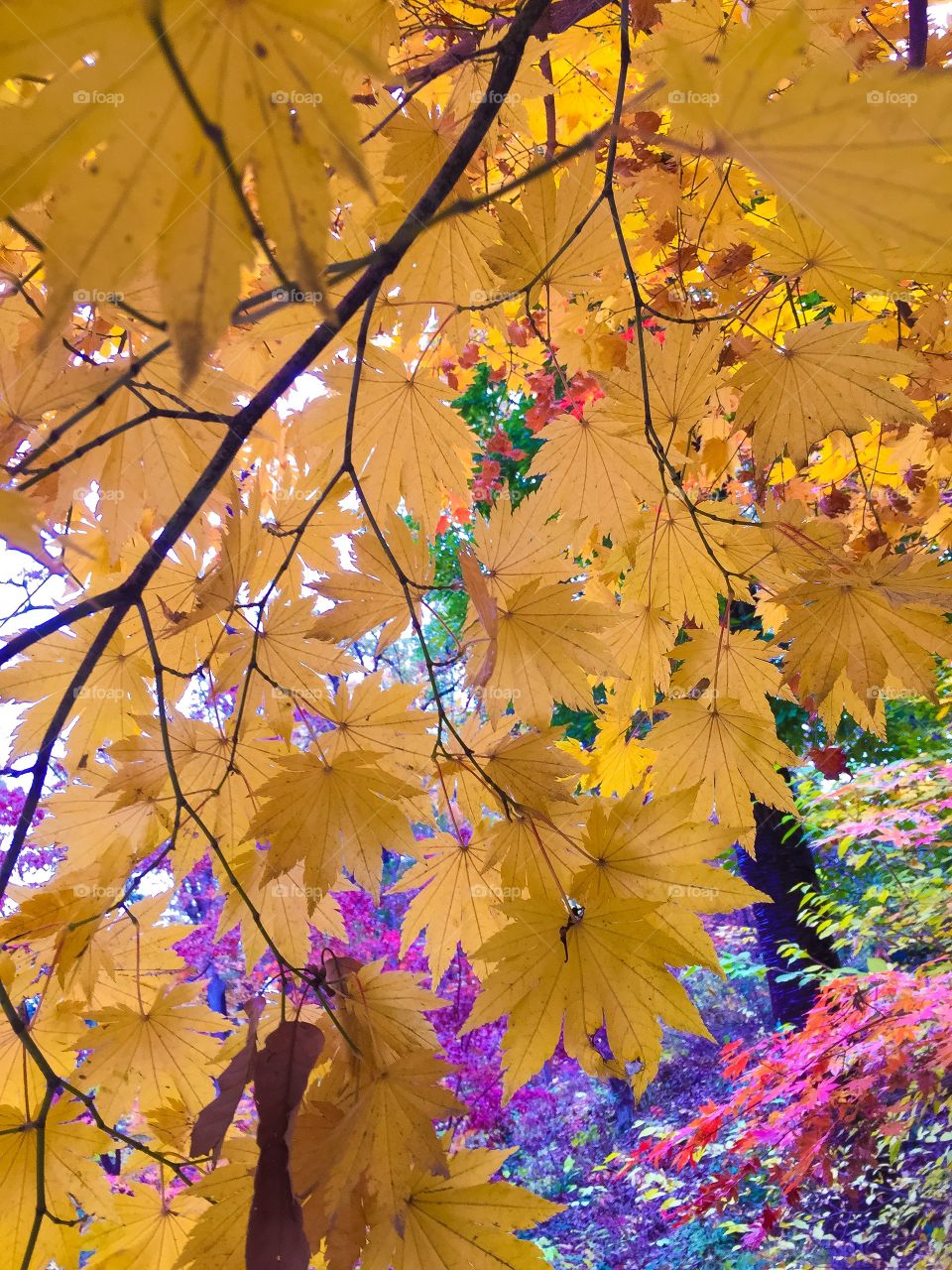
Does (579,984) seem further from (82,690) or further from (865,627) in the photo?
(82,690)

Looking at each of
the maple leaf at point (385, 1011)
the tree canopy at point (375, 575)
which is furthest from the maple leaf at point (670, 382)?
the maple leaf at point (385, 1011)

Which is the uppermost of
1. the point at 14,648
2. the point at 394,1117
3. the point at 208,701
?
the point at 208,701

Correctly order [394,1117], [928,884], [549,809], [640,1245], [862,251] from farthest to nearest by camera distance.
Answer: [640,1245], [928,884], [549,809], [394,1117], [862,251]

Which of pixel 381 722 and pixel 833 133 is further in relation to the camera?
pixel 381 722

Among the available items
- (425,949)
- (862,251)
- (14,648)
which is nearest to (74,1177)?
(425,949)

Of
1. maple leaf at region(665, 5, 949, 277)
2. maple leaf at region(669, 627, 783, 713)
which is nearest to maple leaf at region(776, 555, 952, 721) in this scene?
maple leaf at region(669, 627, 783, 713)

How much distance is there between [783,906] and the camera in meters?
5.81

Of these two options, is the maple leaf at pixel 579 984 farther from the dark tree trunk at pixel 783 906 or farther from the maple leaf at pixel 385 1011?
the dark tree trunk at pixel 783 906

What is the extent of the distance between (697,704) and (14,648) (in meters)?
0.83

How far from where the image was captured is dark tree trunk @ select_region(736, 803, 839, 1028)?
5535 millimetres

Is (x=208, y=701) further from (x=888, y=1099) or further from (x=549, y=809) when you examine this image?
(x=888, y=1099)

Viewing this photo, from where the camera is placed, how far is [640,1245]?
5258 millimetres

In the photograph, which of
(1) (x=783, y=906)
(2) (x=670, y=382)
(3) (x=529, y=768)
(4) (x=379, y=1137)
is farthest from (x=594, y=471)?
(1) (x=783, y=906)

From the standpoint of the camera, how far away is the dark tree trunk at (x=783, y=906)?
554cm
